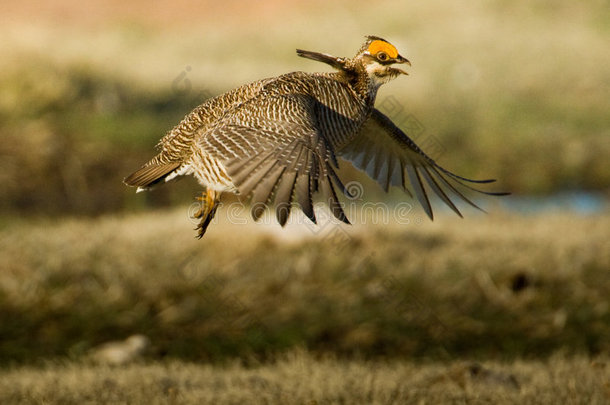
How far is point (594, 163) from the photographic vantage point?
1168 cm

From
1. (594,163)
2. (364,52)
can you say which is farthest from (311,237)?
(594,163)

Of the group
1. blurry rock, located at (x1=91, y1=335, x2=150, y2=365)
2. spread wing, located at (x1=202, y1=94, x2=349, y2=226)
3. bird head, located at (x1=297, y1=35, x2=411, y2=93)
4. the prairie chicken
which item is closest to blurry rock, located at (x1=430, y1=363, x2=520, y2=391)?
the prairie chicken

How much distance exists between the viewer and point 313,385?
3.75 metres

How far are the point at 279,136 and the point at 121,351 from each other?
258 cm

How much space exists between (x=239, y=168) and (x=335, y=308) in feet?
10.7

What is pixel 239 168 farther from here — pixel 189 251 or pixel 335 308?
pixel 189 251

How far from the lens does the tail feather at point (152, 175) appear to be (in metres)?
3.05

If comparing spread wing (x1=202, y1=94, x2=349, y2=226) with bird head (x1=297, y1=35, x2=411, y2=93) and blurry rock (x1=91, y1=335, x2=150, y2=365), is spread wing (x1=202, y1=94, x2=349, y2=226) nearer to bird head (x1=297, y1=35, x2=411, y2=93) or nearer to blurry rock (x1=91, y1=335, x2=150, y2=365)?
bird head (x1=297, y1=35, x2=411, y2=93)

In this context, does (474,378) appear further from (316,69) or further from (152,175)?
(316,69)

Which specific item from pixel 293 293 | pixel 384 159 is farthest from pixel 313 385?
pixel 293 293

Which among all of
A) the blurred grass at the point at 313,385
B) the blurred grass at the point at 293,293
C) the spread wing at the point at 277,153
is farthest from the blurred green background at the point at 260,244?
the spread wing at the point at 277,153

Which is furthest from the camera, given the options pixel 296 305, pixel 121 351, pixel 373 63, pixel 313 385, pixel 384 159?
pixel 296 305

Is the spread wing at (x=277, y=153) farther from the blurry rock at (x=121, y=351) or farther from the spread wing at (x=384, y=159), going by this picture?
the blurry rock at (x=121, y=351)

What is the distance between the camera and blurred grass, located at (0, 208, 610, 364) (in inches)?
210
